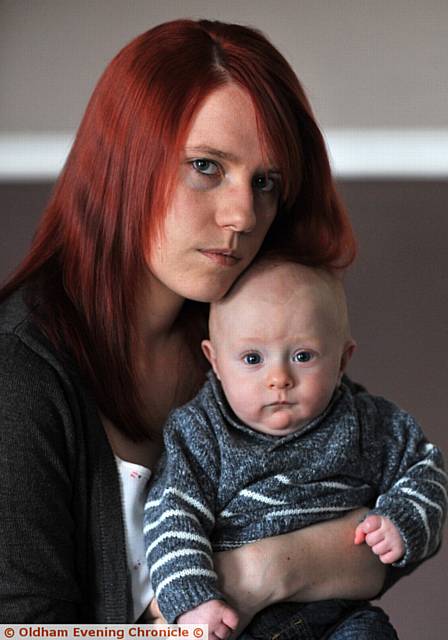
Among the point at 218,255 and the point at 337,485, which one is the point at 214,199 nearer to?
the point at 218,255

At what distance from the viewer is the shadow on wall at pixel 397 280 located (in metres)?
2.66

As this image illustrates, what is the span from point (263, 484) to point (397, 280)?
124cm

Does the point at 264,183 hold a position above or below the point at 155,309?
above

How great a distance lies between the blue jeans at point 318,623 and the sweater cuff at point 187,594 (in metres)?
0.11

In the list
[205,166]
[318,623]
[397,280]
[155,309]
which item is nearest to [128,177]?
[205,166]

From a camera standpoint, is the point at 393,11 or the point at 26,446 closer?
the point at 26,446

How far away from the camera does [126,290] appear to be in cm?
168

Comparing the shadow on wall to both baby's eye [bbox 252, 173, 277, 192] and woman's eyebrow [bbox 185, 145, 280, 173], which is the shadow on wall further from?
woman's eyebrow [bbox 185, 145, 280, 173]

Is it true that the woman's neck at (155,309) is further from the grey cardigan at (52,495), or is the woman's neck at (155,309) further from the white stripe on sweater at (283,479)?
the white stripe on sweater at (283,479)

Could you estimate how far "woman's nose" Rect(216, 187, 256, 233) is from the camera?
5.21 feet

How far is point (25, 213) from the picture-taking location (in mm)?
2676

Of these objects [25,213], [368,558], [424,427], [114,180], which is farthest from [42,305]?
[424,427]

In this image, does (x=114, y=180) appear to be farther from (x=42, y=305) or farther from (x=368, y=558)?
(x=368, y=558)

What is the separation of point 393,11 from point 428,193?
0.45 meters
